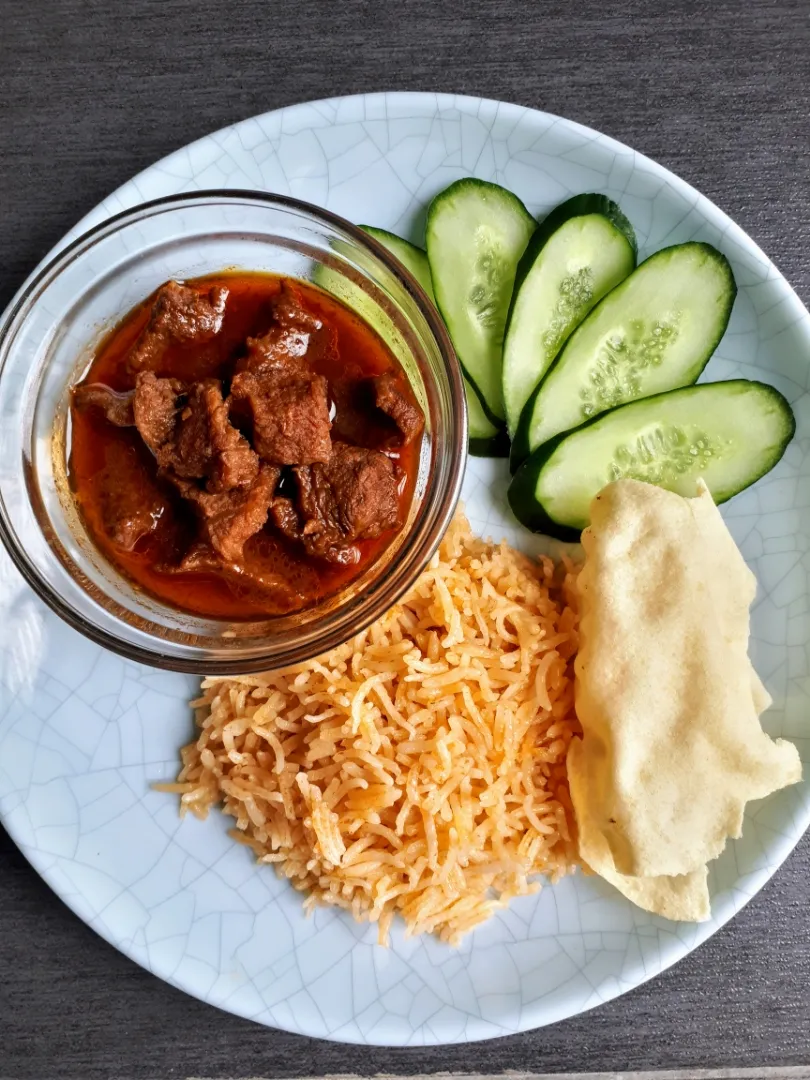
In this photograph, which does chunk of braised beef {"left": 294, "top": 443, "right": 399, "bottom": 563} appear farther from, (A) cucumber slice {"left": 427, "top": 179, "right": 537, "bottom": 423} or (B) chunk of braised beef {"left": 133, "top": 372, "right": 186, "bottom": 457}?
(A) cucumber slice {"left": 427, "top": 179, "right": 537, "bottom": 423}

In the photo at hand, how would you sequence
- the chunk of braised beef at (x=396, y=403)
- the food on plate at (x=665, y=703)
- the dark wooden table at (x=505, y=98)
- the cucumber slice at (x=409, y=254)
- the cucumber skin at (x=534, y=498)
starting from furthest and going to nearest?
the dark wooden table at (x=505, y=98)
the cucumber slice at (x=409, y=254)
the cucumber skin at (x=534, y=498)
the food on plate at (x=665, y=703)
the chunk of braised beef at (x=396, y=403)

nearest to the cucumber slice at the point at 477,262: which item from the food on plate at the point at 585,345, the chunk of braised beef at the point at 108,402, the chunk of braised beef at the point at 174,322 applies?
the food on plate at the point at 585,345

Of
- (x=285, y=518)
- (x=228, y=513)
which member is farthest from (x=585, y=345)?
(x=228, y=513)

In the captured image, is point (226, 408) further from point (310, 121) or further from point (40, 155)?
point (40, 155)

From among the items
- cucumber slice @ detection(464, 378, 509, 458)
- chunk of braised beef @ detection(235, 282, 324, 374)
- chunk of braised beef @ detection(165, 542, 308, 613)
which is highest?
chunk of braised beef @ detection(235, 282, 324, 374)

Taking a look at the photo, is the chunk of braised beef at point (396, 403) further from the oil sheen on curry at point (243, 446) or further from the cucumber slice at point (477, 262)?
the cucumber slice at point (477, 262)

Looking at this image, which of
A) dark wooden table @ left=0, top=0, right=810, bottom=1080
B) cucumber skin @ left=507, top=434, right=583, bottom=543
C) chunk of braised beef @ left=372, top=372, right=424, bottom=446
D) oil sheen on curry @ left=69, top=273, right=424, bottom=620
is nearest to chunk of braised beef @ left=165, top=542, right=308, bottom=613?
oil sheen on curry @ left=69, top=273, right=424, bottom=620
